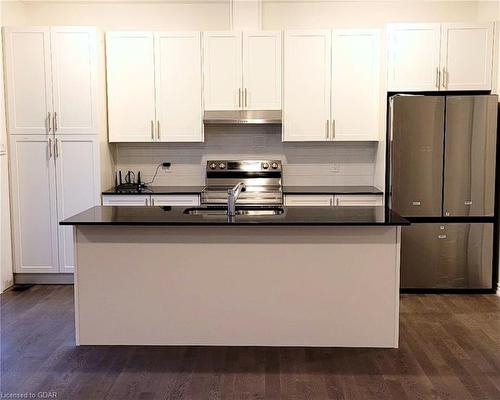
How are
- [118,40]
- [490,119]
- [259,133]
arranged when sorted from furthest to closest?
[259,133]
[118,40]
[490,119]

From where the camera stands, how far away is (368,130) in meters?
5.21

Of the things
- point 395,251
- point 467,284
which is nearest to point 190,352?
point 395,251

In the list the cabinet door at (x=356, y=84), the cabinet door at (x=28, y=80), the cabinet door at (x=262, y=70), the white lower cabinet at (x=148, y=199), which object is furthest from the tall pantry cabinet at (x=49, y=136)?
the cabinet door at (x=356, y=84)

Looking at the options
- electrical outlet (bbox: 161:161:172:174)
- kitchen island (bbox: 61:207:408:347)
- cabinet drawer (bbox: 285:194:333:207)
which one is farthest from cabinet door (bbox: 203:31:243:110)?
kitchen island (bbox: 61:207:408:347)

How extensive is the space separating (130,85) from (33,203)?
143cm

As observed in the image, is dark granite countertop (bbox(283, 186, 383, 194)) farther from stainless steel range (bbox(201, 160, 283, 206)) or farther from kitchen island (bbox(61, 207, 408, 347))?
kitchen island (bbox(61, 207, 408, 347))

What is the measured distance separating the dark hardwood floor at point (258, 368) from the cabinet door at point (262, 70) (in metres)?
2.43

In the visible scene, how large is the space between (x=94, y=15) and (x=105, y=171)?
1.58 meters

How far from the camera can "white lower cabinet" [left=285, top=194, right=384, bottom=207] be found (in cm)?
509

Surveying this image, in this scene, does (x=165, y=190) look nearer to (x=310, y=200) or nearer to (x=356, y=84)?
(x=310, y=200)

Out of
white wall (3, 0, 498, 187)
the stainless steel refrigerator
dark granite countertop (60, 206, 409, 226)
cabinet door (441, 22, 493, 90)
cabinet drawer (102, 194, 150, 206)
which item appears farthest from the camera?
white wall (3, 0, 498, 187)

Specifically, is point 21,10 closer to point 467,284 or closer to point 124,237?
point 124,237

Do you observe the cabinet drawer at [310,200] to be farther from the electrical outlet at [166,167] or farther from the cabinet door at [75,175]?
the cabinet door at [75,175]

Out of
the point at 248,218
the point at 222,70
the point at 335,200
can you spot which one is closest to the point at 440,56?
the point at 335,200
